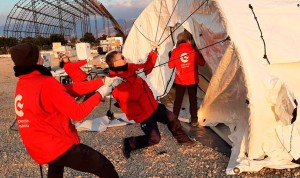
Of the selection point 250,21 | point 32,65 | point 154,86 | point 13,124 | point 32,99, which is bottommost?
point 13,124

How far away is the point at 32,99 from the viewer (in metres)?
2.50

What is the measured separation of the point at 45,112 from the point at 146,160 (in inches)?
89.2

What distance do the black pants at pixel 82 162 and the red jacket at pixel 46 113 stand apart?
0.19 feet

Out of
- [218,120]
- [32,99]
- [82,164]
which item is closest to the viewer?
[32,99]

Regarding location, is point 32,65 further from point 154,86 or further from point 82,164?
point 154,86

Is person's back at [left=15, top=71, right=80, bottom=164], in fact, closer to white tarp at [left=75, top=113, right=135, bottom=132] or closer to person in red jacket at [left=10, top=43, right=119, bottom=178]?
person in red jacket at [left=10, top=43, right=119, bottom=178]

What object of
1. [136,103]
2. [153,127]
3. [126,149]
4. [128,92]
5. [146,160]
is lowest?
[146,160]

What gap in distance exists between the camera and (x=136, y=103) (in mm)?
4402

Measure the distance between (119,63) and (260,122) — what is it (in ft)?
5.66

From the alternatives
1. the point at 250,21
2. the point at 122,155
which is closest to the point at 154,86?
the point at 122,155

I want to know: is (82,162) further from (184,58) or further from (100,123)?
(100,123)

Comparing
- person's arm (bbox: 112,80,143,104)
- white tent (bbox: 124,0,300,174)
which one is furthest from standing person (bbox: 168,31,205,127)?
person's arm (bbox: 112,80,143,104)

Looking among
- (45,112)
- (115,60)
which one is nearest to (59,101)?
(45,112)

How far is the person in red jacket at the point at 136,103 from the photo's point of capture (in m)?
4.20
